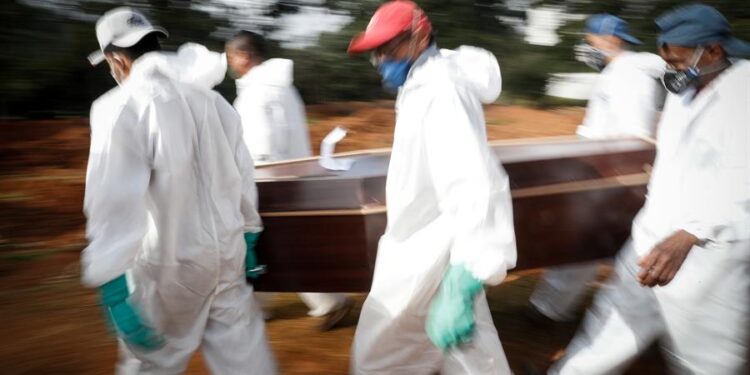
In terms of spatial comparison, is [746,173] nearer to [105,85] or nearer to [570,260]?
[570,260]

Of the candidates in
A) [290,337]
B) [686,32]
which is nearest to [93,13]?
[290,337]

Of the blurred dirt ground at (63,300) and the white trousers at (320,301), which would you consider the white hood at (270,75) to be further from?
the blurred dirt ground at (63,300)

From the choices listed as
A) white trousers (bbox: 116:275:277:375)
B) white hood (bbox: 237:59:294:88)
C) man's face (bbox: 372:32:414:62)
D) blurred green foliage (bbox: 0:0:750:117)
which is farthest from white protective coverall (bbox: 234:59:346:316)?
blurred green foliage (bbox: 0:0:750:117)

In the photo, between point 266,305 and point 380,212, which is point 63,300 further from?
point 380,212

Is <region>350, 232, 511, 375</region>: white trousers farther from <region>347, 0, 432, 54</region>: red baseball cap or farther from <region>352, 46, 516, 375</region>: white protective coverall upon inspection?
<region>347, 0, 432, 54</region>: red baseball cap

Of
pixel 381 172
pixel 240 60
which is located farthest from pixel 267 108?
pixel 381 172

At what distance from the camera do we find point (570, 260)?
300 centimetres

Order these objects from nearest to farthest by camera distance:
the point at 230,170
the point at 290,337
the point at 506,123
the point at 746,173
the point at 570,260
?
the point at 746,173 → the point at 230,170 → the point at 570,260 → the point at 290,337 → the point at 506,123

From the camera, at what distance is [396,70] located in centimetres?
227

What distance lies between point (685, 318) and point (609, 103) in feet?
5.62

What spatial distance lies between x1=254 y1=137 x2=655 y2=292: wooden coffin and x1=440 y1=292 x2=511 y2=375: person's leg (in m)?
0.61

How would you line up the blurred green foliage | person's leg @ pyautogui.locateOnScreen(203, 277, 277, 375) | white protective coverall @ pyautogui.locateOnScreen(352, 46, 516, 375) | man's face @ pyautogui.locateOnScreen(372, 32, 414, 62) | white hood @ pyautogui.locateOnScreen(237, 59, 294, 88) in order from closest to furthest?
1. white protective coverall @ pyautogui.locateOnScreen(352, 46, 516, 375)
2. man's face @ pyautogui.locateOnScreen(372, 32, 414, 62)
3. person's leg @ pyautogui.locateOnScreen(203, 277, 277, 375)
4. white hood @ pyautogui.locateOnScreen(237, 59, 294, 88)
5. the blurred green foliage

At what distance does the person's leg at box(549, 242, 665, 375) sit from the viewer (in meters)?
2.57

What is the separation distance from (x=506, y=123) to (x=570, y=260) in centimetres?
790
